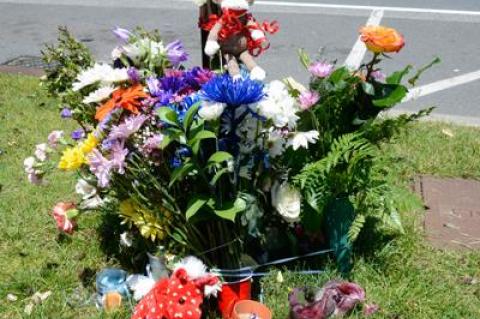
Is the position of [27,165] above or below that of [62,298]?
above

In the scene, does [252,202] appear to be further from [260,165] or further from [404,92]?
[404,92]

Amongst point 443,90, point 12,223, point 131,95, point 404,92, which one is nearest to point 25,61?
point 12,223

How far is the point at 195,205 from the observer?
228cm

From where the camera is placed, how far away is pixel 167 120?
7.34 feet

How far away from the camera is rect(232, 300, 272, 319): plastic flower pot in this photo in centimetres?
241

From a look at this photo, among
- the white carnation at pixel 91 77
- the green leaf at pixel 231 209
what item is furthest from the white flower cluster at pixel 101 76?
the green leaf at pixel 231 209

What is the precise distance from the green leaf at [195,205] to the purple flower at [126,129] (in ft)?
1.15

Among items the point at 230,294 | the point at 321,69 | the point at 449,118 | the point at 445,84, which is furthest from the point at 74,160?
the point at 445,84

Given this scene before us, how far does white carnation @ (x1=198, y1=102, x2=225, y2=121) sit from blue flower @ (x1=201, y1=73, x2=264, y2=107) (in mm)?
18

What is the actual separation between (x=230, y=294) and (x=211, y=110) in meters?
0.77

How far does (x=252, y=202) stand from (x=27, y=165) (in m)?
1.04

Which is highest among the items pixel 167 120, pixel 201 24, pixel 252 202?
pixel 201 24

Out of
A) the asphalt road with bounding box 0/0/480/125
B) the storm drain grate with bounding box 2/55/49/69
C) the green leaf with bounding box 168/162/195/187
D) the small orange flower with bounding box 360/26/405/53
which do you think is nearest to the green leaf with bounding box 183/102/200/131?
the green leaf with bounding box 168/162/195/187

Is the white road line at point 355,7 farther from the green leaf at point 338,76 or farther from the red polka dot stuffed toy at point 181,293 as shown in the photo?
the red polka dot stuffed toy at point 181,293
